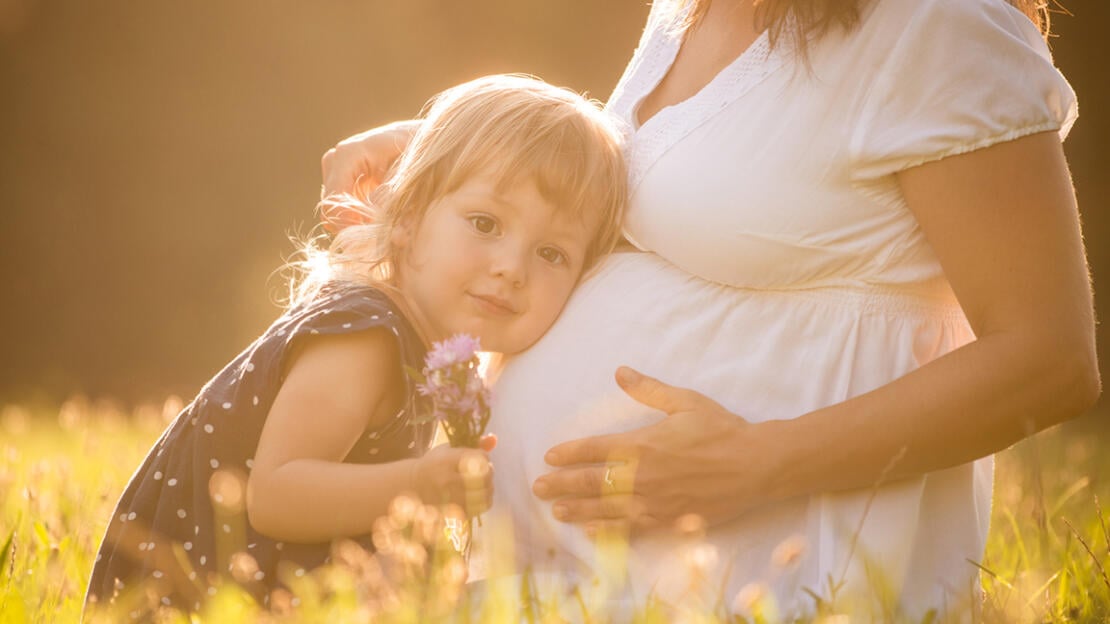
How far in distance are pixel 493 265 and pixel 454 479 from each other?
0.54 meters

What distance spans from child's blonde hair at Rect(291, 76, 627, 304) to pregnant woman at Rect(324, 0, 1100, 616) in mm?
103

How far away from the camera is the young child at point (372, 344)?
205 centimetres

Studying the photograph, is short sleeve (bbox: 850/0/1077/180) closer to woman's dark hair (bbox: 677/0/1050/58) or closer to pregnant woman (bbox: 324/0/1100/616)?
pregnant woman (bbox: 324/0/1100/616)

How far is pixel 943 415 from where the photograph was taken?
72.9 inches

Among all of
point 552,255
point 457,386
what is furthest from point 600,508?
point 552,255

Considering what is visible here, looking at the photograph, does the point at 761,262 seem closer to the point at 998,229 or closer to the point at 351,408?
the point at 998,229

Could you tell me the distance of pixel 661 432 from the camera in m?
1.96

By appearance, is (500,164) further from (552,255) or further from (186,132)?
(186,132)

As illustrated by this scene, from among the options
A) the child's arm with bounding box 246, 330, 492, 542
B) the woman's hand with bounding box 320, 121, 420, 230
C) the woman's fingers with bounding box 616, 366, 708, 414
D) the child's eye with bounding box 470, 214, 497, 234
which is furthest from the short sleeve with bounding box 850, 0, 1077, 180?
the woman's hand with bounding box 320, 121, 420, 230

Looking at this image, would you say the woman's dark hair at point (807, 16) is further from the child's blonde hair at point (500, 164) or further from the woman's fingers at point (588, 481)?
the woman's fingers at point (588, 481)

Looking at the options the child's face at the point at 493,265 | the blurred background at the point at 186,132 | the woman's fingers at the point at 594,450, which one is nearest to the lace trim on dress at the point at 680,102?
the child's face at the point at 493,265

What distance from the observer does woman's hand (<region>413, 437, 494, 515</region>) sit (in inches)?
71.4

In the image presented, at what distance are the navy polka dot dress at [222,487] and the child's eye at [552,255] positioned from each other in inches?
12.5

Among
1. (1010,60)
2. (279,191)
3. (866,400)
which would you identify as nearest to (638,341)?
(866,400)
